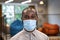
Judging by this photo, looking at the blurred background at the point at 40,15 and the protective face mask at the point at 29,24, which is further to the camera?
the blurred background at the point at 40,15

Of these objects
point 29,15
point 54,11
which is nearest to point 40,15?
point 54,11

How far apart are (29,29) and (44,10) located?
156 inches

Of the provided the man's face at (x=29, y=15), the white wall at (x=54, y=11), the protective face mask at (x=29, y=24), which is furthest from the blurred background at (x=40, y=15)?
the man's face at (x=29, y=15)

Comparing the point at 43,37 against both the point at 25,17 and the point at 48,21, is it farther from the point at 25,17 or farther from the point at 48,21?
the point at 48,21

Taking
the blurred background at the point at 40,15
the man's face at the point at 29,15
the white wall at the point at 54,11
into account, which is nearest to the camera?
the man's face at the point at 29,15

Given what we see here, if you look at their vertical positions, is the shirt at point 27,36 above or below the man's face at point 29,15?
below

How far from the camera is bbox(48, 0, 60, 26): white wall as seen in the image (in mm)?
4723

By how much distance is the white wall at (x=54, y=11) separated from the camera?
472 cm

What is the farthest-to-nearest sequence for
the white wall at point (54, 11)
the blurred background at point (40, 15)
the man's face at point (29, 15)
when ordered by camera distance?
1. the white wall at point (54, 11)
2. the blurred background at point (40, 15)
3. the man's face at point (29, 15)

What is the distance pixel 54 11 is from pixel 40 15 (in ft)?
2.73

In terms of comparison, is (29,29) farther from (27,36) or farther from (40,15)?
(40,15)

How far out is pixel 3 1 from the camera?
4.41 meters

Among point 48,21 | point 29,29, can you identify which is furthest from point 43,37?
point 48,21

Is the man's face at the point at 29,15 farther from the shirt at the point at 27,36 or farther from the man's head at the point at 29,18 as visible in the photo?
the shirt at the point at 27,36
